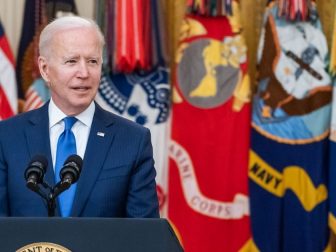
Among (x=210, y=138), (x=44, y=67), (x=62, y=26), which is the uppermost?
(x=62, y=26)

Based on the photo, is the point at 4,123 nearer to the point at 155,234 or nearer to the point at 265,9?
the point at 155,234

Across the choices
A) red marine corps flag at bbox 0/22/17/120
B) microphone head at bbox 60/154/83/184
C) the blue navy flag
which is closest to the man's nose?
microphone head at bbox 60/154/83/184

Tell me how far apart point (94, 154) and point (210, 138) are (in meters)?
2.29

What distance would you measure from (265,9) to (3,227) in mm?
3110

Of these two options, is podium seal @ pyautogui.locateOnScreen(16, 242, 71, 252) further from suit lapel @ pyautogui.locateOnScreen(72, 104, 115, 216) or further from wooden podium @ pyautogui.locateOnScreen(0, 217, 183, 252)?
suit lapel @ pyautogui.locateOnScreen(72, 104, 115, 216)

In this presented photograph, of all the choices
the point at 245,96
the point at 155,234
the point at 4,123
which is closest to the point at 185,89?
the point at 245,96

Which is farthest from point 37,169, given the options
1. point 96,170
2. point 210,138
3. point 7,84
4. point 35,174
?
point 210,138

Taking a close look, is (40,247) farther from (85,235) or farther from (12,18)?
(12,18)

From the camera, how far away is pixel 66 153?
8.51 ft

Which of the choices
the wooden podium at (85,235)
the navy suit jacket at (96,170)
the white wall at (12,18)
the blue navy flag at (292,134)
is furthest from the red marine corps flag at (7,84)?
the wooden podium at (85,235)

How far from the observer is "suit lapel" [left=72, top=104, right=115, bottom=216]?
99.7 inches

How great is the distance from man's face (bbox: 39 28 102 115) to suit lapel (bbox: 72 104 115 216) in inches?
3.5

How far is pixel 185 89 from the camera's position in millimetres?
4816

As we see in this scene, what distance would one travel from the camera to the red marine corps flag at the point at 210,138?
4.80 m
